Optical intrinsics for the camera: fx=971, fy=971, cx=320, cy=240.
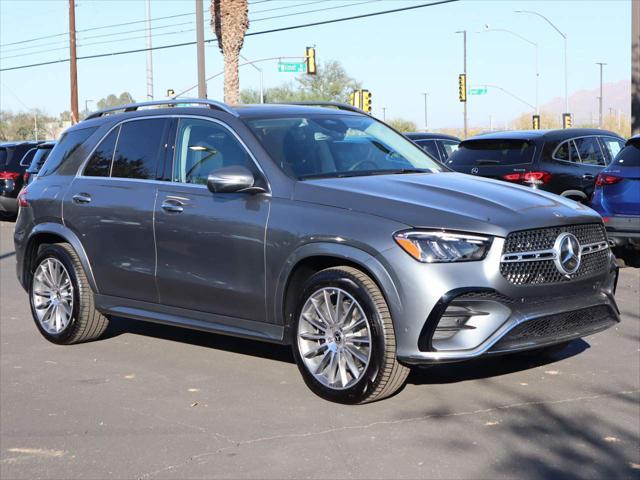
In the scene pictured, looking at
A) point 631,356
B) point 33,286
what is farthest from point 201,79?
point 631,356

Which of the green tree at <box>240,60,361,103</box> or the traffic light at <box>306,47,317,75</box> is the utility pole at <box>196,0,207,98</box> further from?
the green tree at <box>240,60,361,103</box>

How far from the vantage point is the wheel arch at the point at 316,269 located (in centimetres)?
561

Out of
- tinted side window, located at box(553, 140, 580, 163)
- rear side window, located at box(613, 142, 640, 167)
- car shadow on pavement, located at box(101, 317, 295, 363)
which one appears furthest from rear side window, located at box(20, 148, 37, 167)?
rear side window, located at box(613, 142, 640, 167)

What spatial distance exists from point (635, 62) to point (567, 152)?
582 cm

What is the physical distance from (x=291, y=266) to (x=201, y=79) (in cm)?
2030

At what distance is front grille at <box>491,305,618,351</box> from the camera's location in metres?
5.57

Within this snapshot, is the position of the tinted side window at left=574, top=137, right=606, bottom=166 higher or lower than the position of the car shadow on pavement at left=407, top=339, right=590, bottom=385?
higher

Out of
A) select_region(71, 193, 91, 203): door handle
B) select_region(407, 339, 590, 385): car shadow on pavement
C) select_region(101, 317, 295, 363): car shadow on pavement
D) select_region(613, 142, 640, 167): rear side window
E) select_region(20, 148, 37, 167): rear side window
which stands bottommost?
select_region(407, 339, 590, 385): car shadow on pavement

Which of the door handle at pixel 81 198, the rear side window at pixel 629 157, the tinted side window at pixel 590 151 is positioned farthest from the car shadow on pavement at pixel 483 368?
the tinted side window at pixel 590 151

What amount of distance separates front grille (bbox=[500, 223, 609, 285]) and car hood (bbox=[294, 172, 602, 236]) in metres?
0.05

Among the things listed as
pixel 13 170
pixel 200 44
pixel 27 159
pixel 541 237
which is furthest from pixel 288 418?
pixel 200 44

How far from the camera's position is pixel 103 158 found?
25.5 ft

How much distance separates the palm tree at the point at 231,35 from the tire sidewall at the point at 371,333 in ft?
75.6

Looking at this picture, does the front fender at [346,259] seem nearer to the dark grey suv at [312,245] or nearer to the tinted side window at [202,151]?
the dark grey suv at [312,245]
